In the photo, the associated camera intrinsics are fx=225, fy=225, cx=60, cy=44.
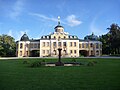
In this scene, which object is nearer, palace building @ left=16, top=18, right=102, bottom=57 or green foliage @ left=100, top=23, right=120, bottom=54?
green foliage @ left=100, top=23, right=120, bottom=54

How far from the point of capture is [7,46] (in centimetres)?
7831

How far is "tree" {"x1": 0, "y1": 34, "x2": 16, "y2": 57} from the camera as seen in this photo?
7570 cm

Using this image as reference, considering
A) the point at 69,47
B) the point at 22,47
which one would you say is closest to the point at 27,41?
the point at 22,47

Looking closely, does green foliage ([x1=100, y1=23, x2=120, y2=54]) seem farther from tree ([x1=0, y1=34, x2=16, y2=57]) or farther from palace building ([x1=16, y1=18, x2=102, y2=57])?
tree ([x1=0, y1=34, x2=16, y2=57])

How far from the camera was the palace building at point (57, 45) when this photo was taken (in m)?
73.9

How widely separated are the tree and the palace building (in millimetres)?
3757

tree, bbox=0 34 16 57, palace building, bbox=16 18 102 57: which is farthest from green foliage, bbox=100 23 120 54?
tree, bbox=0 34 16 57

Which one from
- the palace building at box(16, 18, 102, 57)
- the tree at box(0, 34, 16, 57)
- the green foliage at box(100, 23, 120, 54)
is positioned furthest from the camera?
the tree at box(0, 34, 16, 57)

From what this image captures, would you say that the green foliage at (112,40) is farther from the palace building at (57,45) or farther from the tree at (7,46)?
the tree at (7,46)

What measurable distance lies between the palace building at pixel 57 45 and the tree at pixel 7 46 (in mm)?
3757

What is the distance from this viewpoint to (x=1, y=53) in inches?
2970

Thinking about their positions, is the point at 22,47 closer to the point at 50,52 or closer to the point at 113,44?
the point at 50,52

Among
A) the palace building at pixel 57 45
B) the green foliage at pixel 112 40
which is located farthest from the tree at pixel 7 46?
the green foliage at pixel 112 40

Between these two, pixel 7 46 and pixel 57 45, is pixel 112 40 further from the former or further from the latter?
pixel 7 46
